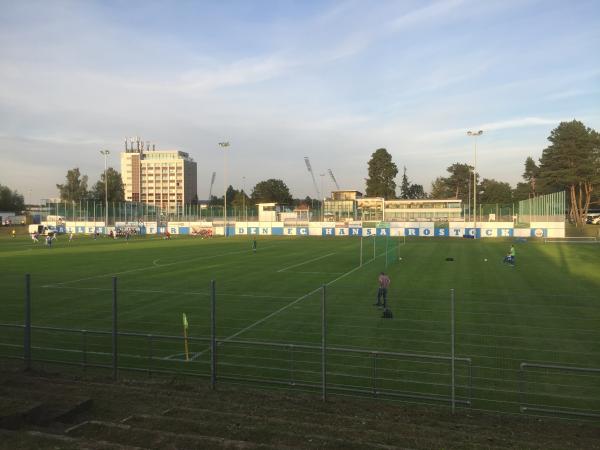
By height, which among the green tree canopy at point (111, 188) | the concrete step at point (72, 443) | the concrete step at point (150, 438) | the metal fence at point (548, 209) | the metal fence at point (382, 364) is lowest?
the metal fence at point (382, 364)

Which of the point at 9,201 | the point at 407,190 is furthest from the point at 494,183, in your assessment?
the point at 9,201

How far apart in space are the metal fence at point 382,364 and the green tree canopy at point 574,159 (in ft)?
287

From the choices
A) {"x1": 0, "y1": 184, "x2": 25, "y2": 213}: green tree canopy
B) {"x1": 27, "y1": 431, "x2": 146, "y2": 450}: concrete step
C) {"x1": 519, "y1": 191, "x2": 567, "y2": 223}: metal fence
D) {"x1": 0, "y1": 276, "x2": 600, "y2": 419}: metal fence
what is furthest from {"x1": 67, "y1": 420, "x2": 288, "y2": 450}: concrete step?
{"x1": 0, "y1": 184, "x2": 25, "y2": 213}: green tree canopy

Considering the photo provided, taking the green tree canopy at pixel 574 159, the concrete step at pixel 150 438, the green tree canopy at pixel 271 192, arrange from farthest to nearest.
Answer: the green tree canopy at pixel 271 192, the green tree canopy at pixel 574 159, the concrete step at pixel 150 438

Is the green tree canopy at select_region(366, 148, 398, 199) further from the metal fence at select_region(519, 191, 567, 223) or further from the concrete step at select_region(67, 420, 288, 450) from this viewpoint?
the concrete step at select_region(67, 420, 288, 450)

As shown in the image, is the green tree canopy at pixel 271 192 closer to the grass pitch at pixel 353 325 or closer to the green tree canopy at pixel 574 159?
the green tree canopy at pixel 574 159

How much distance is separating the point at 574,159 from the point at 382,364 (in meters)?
94.2

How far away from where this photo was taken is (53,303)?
20031 mm

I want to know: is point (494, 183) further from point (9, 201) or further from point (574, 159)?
point (9, 201)

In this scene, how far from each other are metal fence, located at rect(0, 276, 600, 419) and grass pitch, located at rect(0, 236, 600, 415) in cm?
5

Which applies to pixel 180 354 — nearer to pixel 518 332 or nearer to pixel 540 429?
pixel 540 429

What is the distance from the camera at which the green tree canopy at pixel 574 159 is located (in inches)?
3489

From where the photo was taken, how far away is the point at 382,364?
12008mm

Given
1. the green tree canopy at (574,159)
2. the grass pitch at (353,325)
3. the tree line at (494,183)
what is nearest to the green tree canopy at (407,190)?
the tree line at (494,183)
